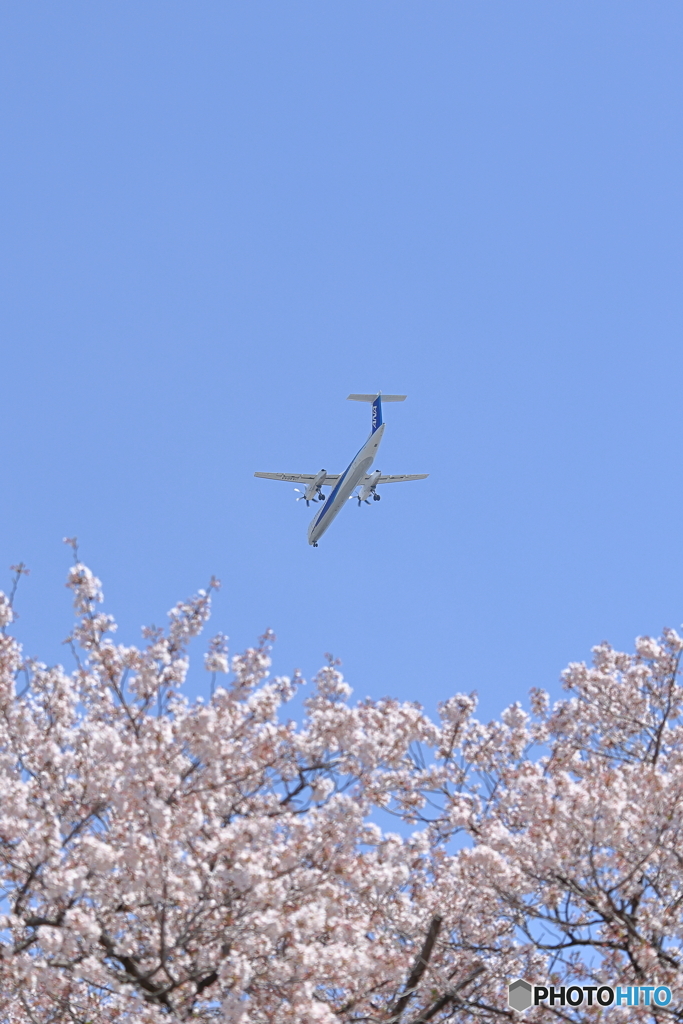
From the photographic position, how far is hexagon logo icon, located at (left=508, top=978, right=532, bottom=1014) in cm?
1302

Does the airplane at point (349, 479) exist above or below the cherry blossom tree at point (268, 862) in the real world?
above

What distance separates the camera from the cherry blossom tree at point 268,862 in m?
10.3

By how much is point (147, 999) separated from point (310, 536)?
39877 mm

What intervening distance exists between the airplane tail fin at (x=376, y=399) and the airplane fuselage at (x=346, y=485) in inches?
63.6

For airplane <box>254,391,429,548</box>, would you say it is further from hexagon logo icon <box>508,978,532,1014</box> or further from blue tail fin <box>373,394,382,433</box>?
hexagon logo icon <box>508,978,532,1014</box>

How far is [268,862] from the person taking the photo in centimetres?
1032

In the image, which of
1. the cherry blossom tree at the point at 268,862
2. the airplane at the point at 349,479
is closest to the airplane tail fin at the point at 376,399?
the airplane at the point at 349,479

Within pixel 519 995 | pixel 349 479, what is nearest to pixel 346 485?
pixel 349 479

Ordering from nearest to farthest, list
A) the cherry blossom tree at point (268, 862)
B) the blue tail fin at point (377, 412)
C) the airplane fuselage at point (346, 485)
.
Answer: the cherry blossom tree at point (268, 862)
the airplane fuselage at point (346, 485)
the blue tail fin at point (377, 412)

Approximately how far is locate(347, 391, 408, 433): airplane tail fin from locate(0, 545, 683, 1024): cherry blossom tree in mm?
31449

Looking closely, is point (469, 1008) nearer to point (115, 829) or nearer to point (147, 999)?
point (147, 999)

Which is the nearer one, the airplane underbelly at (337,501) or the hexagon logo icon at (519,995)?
the hexagon logo icon at (519,995)

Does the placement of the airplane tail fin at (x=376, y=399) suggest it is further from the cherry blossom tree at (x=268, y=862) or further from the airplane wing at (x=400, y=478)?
the cherry blossom tree at (x=268, y=862)

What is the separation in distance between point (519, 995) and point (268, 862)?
5464 millimetres
